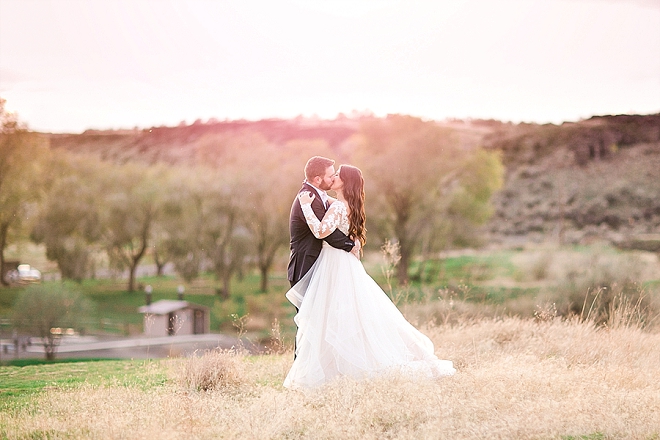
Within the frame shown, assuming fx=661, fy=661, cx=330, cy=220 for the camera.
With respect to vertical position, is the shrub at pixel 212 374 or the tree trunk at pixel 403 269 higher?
the shrub at pixel 212 374

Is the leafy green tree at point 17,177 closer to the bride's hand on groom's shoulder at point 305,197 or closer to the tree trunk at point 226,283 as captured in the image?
the tree trunk at point 226,283

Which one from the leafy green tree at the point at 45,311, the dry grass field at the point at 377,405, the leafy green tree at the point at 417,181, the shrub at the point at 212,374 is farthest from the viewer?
the leafy green tree at the point at 417,181

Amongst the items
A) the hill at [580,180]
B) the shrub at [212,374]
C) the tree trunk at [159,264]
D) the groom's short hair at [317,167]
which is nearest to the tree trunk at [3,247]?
the tree trunk at [159,264]

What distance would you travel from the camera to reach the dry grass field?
5.72 metres

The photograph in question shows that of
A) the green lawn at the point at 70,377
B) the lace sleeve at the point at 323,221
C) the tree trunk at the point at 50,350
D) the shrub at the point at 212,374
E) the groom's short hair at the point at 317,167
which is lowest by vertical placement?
the tree trunk at the point at 50,350

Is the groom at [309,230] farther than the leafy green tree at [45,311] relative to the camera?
No

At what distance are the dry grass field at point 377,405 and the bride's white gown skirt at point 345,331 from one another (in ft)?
0.98

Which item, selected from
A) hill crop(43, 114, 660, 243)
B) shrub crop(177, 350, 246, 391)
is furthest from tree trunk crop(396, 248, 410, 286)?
shrub crop(177, 350, 246, 391)

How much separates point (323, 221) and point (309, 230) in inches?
14.4

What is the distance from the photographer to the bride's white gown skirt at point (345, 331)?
700 cm

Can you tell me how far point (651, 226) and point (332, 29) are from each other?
36775 millimetres

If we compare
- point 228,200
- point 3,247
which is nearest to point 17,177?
point 3,247

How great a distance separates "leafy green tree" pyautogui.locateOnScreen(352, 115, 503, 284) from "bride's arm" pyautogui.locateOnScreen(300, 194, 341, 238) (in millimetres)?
28053

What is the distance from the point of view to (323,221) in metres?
6.90
